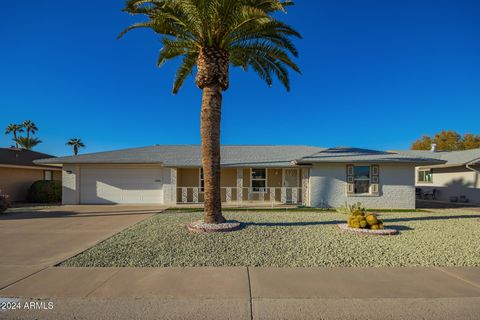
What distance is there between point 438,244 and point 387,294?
14.5ft

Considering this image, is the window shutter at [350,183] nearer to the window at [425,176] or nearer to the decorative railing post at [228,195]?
the decorative railing post at [228,195]

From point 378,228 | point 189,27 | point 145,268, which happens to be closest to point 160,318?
point 145,268

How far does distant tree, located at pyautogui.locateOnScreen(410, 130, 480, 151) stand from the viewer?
39500 millimetres

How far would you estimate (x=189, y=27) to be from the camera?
8688mm

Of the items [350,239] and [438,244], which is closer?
[438,244]

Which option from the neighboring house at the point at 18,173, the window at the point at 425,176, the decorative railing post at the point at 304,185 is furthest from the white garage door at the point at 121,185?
the window at the point at 425,176

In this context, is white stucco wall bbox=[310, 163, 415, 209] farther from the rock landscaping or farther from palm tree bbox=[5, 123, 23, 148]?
palm tree bbox=[5, 123, 23, 148]

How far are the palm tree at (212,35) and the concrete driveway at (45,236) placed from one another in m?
3.81

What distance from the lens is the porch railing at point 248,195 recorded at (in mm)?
16312

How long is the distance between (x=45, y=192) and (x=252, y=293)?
1978 cm

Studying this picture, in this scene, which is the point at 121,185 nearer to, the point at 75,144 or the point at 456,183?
the point at 456,183

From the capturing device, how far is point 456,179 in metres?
19.8

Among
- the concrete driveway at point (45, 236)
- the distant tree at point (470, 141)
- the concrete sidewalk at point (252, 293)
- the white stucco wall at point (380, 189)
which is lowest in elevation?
the concrete driveway at point (45, 236)

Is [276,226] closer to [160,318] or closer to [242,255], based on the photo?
[242,255]
